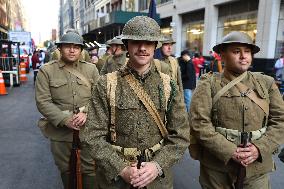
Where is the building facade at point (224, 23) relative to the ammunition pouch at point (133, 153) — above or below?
above

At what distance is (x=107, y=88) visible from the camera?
90.3 inches

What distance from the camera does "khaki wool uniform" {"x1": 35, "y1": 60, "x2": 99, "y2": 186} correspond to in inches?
141

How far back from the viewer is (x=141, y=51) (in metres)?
2.24

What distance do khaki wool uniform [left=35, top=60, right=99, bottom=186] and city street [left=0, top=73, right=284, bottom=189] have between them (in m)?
1.03

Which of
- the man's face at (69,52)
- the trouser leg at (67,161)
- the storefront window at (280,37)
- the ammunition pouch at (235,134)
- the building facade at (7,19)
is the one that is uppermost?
the building facade at (7,19)

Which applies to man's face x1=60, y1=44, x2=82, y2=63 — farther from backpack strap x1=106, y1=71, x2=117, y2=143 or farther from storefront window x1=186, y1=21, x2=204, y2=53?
storefront window x1=186, y1=21, x2=204, y2=53

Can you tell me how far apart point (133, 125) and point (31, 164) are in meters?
3.75

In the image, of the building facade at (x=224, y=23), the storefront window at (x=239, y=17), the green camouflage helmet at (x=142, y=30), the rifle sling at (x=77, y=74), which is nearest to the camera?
the green camouflage helmet at (x=142, y=30)

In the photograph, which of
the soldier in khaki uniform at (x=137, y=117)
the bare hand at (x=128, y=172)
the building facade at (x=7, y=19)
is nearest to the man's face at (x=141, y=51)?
the soldier in khaki uniform at (x=137, y=117)

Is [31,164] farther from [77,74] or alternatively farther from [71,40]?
[71,40]

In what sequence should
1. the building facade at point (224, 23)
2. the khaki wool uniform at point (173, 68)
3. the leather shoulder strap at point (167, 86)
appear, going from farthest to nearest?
the building facade at point (224, 23) < the khaki wool uniform at point (173, 68) < the leather shoulder strap at point (167, 86)

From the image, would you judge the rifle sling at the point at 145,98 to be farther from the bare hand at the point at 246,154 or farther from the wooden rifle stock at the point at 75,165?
the wooden rifle stock at the point at 75,165

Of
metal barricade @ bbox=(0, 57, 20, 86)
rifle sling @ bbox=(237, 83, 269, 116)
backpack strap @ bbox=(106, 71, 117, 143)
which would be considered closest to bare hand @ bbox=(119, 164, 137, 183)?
backpack strap @ bbox=(106, 71, 117, 143)

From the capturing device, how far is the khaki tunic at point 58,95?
139 inches
